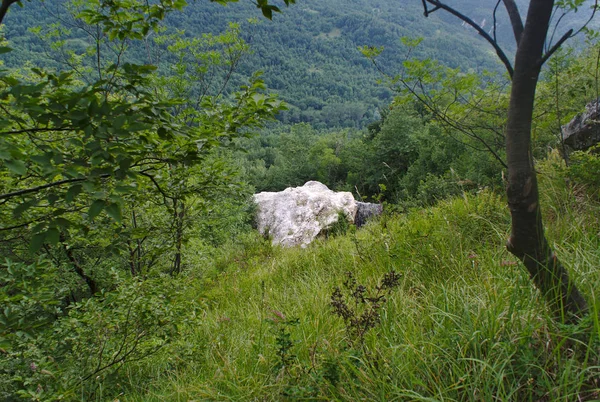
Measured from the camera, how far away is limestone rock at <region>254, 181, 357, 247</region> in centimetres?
1224

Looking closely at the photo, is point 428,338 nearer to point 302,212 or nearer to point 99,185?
point 99,185

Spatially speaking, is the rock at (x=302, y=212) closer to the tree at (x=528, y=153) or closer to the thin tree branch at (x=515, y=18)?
the tree at (x=528, y=153)

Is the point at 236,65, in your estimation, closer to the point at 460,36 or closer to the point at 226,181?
the point at 226,181

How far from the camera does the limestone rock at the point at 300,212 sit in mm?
12242

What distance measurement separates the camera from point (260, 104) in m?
2.22

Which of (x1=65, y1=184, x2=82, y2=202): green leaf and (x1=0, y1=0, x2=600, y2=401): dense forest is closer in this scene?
(x1=65, y1=184, x2=82, y2=202): green leaf

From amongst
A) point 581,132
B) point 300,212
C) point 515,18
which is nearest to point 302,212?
point 300,212

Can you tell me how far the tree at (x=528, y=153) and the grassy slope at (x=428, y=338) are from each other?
0.20 meters

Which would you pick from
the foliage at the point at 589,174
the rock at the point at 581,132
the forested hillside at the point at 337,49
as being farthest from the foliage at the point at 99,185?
the forested hillside at the point at 337,49

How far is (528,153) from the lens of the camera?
130 cm

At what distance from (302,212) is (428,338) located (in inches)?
481

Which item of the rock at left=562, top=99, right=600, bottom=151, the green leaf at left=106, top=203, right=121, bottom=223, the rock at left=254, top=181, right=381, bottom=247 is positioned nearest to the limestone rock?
the rock at left=254, top=181, right=381, bottom=247

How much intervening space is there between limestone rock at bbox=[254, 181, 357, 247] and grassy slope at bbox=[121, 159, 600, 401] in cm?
782

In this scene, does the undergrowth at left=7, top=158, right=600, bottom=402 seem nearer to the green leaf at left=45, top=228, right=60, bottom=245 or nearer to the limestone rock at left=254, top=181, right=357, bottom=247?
the green leaf at left=45, top=228, right=60, bottom=245
